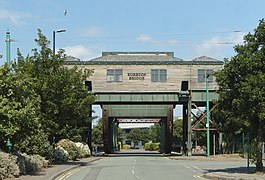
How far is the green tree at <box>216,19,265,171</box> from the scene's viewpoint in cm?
2139

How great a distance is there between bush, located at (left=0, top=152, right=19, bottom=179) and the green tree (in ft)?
33.8

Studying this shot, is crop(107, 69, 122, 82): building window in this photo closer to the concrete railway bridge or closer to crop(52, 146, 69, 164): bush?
the concrete railway bridge

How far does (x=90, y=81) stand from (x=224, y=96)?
35.4 metres

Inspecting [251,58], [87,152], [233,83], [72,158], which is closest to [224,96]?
[233,83]

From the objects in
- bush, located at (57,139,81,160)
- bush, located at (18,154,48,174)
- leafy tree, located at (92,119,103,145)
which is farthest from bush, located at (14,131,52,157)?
leafy tree, located at (92,119,103,145)

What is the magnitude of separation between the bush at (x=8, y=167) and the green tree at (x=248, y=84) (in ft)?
33.8

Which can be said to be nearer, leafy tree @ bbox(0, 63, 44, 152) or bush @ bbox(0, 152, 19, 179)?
bush @ bbox(0, 152, 19, 179)

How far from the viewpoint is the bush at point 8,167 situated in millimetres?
19266

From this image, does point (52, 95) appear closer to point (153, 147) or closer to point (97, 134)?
point (153, 147)

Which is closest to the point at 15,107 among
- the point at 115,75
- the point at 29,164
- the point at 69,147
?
the point at 29,164

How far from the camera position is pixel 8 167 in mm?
19844

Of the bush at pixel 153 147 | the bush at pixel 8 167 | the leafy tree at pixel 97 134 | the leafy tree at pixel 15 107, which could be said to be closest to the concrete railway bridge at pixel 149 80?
the leafy tree at pixel 15 107

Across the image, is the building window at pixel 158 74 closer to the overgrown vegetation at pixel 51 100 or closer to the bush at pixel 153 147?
the overgrown vegetation at pixel 51 100

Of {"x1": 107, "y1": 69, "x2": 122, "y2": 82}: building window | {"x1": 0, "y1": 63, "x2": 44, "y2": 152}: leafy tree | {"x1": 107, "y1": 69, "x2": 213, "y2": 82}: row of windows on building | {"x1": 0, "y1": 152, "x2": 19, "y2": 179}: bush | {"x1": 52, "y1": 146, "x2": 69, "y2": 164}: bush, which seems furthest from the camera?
{"x1": 107, "y1": 69, "x2": 122, "y2": 82}: building window
